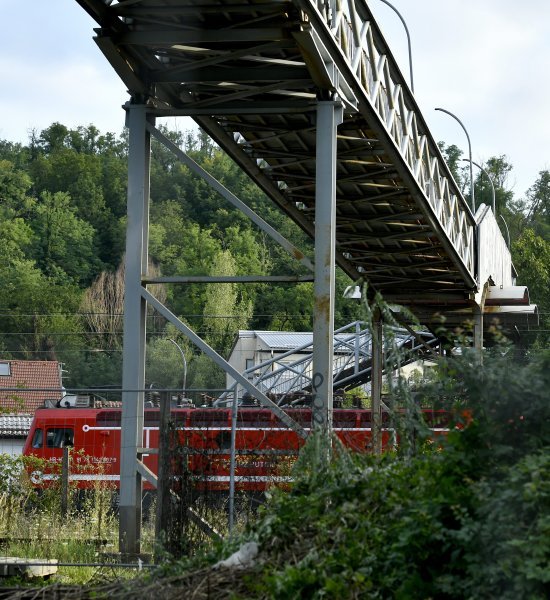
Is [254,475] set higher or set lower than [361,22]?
lower

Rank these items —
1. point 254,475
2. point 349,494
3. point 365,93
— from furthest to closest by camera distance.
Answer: point 365,93 → point 254,475 → point 349,494

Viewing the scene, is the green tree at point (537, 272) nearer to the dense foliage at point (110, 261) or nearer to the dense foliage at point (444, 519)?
the dense foliage at point (110, 261)

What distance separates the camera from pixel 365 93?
13.9 m

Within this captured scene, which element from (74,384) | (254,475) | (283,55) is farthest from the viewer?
(74,384)

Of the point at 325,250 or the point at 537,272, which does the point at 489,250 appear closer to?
the point at 325,250

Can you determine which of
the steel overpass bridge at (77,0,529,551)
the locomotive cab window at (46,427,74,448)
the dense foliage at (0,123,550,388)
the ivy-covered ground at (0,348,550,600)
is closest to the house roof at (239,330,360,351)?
the dense foliage at (0,123,550,388)

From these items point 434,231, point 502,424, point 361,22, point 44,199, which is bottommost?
point 502,424

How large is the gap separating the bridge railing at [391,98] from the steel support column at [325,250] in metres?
0.80

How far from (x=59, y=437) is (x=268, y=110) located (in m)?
20.6

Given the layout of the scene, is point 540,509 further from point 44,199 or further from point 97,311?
point 44,199

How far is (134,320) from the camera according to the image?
12.9 meters

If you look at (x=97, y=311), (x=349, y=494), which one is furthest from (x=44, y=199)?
(x=349, y=494)

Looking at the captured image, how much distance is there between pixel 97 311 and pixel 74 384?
7.24 m

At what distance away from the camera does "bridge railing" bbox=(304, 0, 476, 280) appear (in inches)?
505
